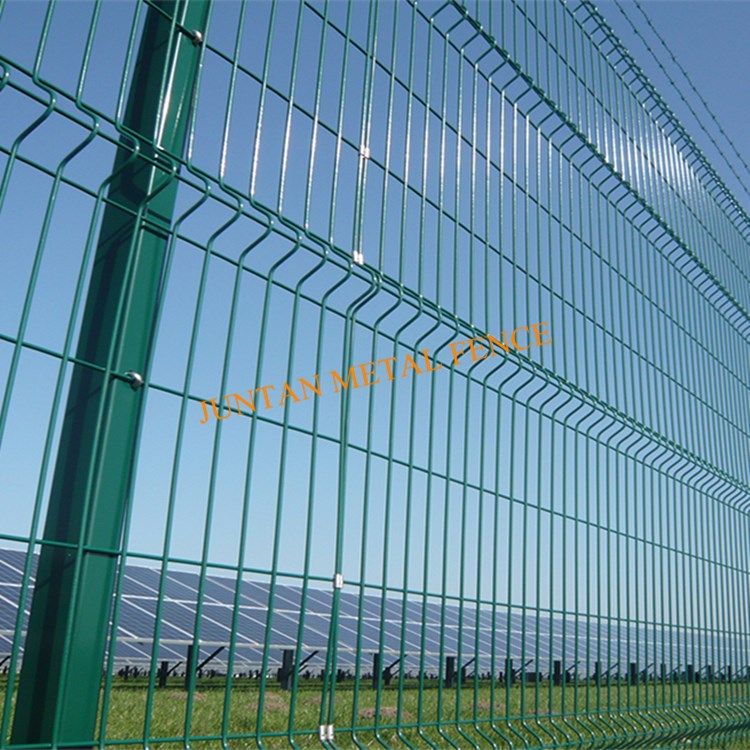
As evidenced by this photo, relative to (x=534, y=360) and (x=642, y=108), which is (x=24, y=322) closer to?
(x=534, y=360)

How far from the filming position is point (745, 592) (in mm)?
5762

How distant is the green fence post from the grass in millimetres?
228

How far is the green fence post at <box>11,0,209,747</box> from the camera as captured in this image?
208cm

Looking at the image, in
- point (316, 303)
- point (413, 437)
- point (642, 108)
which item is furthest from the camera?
point (642, 108)

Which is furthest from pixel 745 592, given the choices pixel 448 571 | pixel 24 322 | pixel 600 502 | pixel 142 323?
pixel 24 322

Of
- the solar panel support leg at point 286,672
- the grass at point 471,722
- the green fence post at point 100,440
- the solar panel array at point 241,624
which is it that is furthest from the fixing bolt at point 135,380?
the solar panel support leg at point 286,672

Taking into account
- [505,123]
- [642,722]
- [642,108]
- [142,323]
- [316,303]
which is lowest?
[642,722]

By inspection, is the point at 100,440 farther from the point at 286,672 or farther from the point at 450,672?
the point at 450,672

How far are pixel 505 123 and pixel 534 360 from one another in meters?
1.06

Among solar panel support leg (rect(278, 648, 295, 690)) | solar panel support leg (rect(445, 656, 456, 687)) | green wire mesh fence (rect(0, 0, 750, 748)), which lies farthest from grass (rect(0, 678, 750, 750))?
solar panel support leg (rect(445, 656, 456, 687))

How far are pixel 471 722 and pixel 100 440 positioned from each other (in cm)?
170

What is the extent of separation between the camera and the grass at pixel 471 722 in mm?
2836

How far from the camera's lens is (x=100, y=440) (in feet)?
7.18

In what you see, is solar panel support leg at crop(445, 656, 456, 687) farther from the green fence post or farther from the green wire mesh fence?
the green fence post
